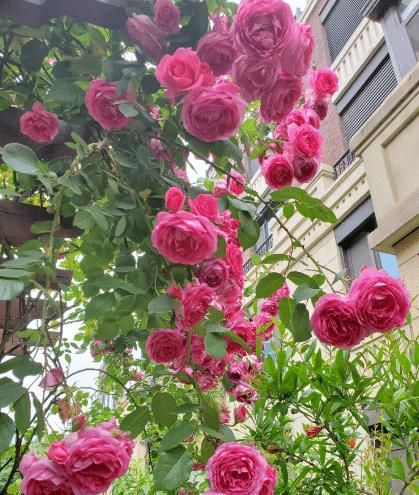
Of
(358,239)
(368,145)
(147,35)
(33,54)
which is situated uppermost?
(358,239)

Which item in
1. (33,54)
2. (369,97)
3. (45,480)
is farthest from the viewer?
(369,97)

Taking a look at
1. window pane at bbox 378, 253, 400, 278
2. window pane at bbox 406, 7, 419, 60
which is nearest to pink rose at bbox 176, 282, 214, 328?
window pane at bbox 378, 253, 400, 278

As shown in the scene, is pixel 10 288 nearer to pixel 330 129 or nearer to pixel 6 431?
pixel 6 431

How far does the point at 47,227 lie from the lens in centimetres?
119

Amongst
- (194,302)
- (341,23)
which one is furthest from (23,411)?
(341,23)

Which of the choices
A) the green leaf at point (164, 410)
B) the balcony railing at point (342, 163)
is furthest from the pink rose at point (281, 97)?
the balcony railing at point (342, 163)

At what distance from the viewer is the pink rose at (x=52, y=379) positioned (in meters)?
0.92

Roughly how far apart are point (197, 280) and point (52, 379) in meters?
0.41

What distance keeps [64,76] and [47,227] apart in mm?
431

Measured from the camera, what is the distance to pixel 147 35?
43.3 inches

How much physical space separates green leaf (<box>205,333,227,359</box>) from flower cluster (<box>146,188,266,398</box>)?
2 cm

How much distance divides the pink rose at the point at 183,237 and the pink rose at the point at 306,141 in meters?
0.55

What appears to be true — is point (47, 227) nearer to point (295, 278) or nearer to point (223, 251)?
point (223, 251)

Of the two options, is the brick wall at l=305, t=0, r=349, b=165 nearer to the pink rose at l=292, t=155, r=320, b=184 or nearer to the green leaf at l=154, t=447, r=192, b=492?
the pink rose at l=292, t=155, r=320, b=184
